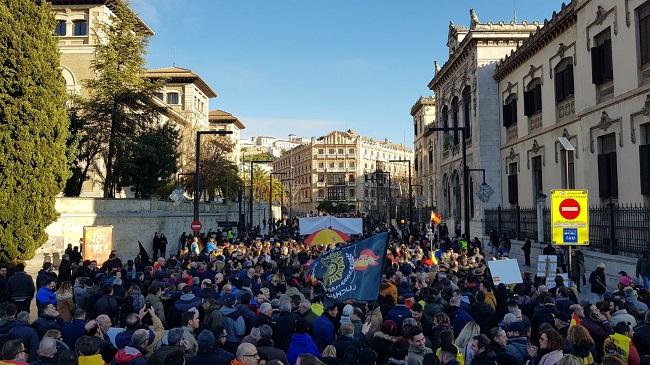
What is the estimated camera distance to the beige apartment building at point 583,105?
21.7 metres

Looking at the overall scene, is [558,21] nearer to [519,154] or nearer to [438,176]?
[519,154]

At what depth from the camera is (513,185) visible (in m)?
37.0

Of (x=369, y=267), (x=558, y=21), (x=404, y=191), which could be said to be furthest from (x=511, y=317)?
(x=404, y=191)

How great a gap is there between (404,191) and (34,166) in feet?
320

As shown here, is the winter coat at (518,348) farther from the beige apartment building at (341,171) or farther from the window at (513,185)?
the beige apartment building at (341,171)

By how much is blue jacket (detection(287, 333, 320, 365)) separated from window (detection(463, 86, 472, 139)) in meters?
36.8

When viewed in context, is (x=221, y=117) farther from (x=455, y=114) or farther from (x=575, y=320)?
(x=575, y=320)

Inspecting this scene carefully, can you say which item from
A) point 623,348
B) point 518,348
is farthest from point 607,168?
point 518,348

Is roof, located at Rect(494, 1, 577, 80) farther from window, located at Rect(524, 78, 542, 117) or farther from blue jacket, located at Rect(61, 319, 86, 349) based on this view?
blue jacket, located at Rect(61, 319, 86, 349)

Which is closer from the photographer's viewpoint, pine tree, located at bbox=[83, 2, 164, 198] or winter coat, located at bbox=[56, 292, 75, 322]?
winter coat, located at bbox=[56, 292, 75, 322]

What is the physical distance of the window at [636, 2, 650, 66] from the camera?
2094 cm

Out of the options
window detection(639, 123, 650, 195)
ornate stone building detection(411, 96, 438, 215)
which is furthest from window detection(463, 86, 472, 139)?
window detection(639, 123, 650, 195)

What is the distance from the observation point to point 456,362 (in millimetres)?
6012

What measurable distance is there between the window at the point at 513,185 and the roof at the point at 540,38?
593cm
